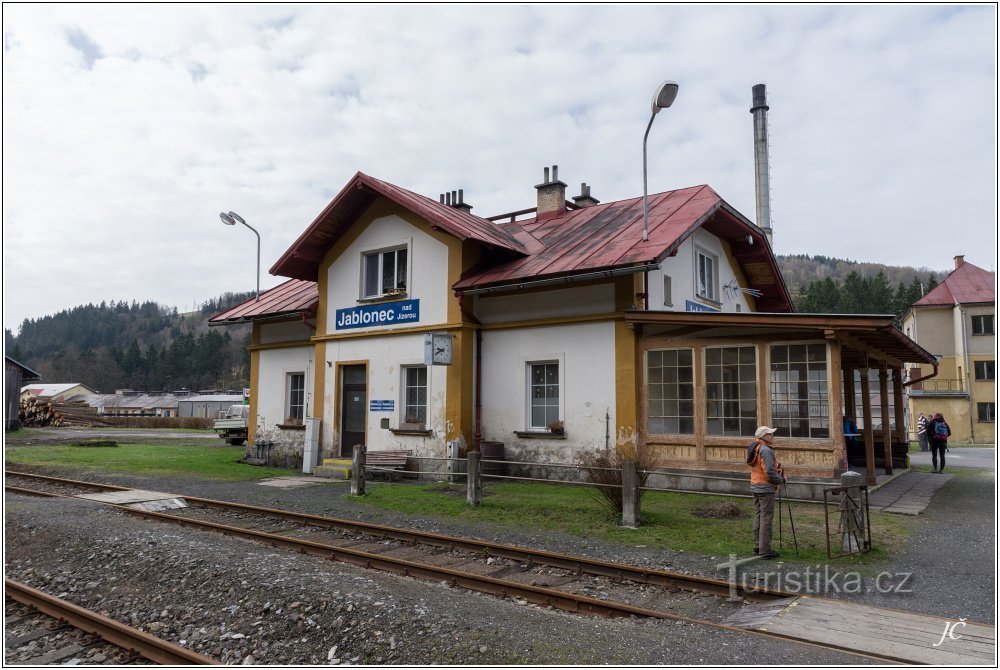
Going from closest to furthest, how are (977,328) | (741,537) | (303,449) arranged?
(741,537), (303,449), (977,328)

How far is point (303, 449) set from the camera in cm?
1772

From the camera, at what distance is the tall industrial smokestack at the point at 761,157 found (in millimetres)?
35219

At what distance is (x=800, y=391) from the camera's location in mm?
11789

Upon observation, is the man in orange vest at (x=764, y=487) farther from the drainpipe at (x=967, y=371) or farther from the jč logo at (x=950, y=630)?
the drainpipe at (x=967, y=371)

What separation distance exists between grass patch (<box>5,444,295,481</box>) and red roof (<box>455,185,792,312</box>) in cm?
686

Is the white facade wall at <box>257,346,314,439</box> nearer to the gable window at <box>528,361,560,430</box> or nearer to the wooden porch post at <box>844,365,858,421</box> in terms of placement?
the gable window at <box>528,361,560,430</box>

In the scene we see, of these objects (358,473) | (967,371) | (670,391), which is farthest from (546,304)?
(967,371)

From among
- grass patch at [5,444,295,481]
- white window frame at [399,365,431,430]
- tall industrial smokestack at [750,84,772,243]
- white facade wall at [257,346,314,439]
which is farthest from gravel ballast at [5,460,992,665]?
tall industrial smokestack at [750,84,772,243]

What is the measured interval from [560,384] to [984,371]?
3556 centimetres

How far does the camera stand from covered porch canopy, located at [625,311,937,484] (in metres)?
11.4

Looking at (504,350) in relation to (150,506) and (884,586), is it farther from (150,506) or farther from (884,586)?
(884,586)

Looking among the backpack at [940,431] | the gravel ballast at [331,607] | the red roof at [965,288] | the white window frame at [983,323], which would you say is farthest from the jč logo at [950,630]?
the red roof at [965,288]

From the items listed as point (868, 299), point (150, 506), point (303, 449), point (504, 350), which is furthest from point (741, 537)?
point (868, 299)

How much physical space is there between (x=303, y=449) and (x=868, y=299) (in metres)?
62.0
